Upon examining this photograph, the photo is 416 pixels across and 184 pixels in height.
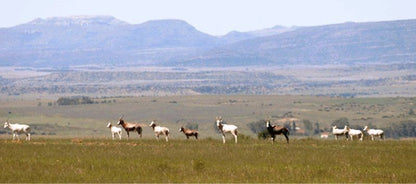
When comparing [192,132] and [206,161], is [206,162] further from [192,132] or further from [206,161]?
[192,132]

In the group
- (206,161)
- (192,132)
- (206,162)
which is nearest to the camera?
(206,162)

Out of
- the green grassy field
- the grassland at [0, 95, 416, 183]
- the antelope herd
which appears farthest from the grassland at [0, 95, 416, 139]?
the green grassy field

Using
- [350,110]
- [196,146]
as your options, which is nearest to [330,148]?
[196,146]

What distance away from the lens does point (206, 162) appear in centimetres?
3250

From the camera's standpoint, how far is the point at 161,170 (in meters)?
30.3

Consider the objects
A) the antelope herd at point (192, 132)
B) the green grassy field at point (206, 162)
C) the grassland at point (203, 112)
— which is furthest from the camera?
the grassland at point (203, 112)

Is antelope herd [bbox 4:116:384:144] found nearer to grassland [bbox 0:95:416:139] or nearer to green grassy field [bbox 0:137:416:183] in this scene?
green grassy field [bbox 0:137:416:183]

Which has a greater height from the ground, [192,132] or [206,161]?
[206,161]

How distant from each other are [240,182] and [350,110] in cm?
12171

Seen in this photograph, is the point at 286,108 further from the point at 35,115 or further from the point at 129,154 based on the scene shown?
the point at 129,154

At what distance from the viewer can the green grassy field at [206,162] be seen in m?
28.8

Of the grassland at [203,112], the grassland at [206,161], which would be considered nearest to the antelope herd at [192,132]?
the grassland at [206,161]

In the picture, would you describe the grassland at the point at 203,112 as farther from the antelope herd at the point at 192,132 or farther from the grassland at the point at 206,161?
the grassland at the point at 206,161

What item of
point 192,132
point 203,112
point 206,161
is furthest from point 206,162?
point 203,112
